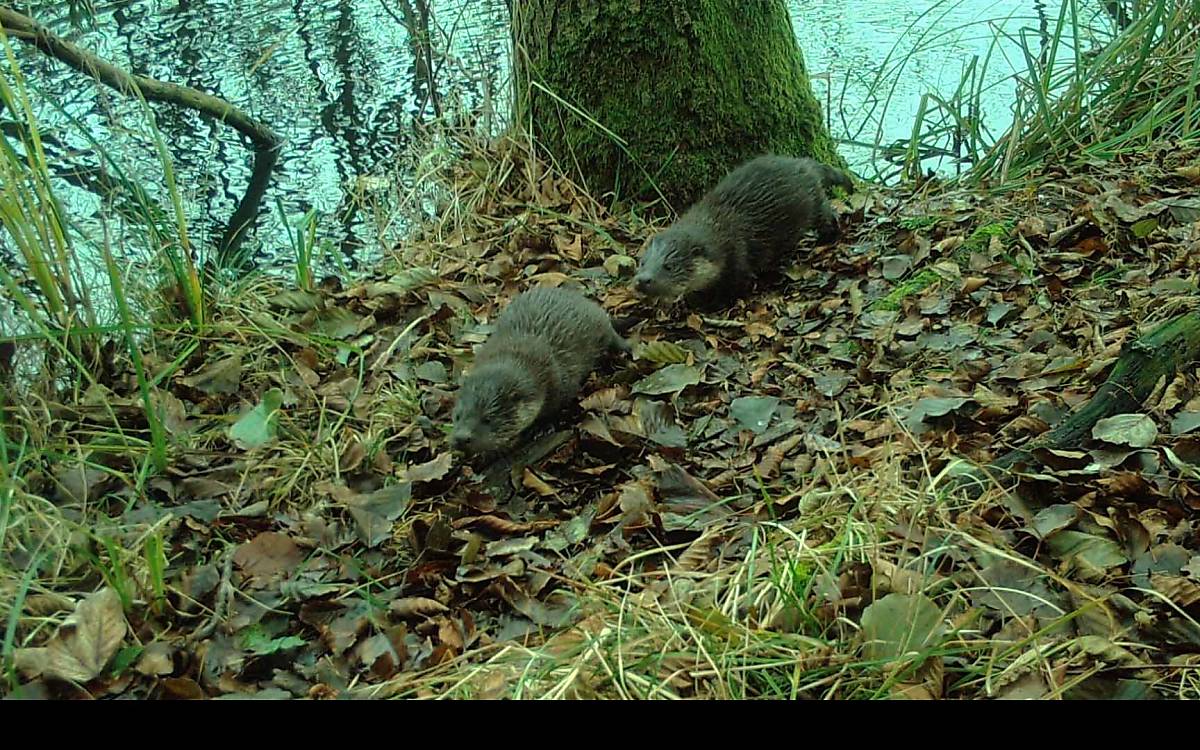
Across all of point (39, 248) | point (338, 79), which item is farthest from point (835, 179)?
point (338, 79)

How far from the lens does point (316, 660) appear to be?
2.51m

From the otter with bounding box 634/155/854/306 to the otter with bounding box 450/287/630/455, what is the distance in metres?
0.39

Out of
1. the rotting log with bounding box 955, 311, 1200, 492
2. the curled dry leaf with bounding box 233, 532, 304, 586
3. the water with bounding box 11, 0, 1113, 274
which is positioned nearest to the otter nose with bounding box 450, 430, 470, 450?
the curled dry leaf with bounding box 233, 532, 304, 586

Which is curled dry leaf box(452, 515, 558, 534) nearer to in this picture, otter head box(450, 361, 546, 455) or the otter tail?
otter head box(450, 361, 546, 455)

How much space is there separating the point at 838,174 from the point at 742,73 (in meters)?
0.66

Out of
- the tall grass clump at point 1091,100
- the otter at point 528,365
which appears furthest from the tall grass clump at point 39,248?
the tall grass clump at point 1091,100

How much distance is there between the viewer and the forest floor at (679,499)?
2.20 m

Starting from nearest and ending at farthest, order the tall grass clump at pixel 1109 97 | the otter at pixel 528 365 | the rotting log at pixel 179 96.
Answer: the otter at pixel 528 365, the rotting log at pixel 179 96, the tall grass clump at pixel 1109 97

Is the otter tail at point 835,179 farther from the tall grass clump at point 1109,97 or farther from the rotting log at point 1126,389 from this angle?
the rotting log at point 1126,389

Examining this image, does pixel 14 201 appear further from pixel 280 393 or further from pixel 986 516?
pixel 986 516

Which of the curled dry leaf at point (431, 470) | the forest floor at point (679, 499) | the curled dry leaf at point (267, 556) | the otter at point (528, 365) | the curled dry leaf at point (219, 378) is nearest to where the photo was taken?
the forest floor at point (679, 499)

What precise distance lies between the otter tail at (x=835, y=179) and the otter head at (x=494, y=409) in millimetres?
2162

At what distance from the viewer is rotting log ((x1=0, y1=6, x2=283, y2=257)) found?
15.0 ft
